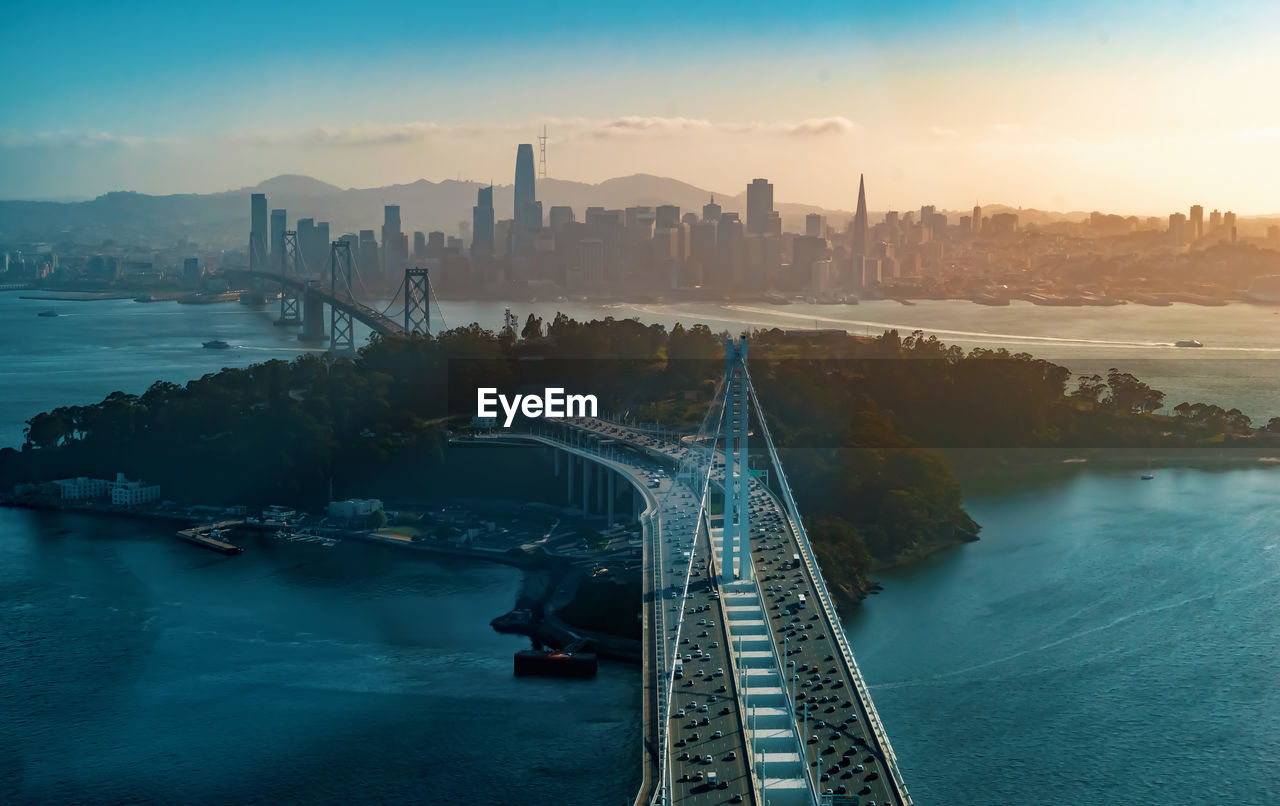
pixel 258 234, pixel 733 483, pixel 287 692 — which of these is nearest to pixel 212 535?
pixel 287 692

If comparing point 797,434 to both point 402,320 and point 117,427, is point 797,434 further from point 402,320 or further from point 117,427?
point 402,320

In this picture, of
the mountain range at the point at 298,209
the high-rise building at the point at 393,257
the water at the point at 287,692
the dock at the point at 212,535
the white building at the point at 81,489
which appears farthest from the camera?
the mountain range at the point at 298,209

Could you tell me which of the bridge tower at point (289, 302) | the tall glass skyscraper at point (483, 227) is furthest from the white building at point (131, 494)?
the tall glass skyscraper at point (483, 227)

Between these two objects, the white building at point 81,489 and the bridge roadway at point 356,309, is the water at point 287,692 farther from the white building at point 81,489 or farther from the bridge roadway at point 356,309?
the bridge roadway at point 356,309

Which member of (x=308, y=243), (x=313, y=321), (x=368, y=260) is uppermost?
(x=308, y=243)

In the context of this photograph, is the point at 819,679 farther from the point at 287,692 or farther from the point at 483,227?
the point at 483,227

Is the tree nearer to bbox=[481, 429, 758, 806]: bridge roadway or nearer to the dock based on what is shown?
the dock

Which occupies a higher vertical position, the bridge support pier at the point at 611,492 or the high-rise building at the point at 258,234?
the high-rise building at the point at 258,234
